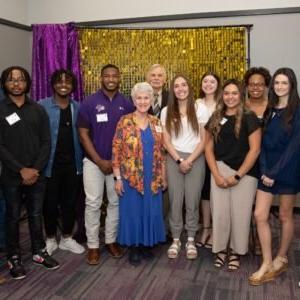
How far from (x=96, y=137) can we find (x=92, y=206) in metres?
0.57

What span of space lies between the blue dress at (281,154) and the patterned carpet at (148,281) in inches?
27.2

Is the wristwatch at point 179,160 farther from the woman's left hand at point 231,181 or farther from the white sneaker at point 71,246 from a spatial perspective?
the white sneaker at point 71,246

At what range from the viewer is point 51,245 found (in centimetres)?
324

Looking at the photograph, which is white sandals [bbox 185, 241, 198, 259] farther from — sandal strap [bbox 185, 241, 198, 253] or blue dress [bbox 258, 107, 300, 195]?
blue dress [bbox 258, 107, 300, 195]

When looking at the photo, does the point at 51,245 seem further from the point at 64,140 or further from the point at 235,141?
the point at 235,141

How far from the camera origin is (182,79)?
2982 mm

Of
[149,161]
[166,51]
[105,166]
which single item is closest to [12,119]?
[105,166]

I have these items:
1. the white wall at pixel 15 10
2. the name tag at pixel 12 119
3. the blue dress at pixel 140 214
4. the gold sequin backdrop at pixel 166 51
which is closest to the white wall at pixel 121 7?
the white wall at pixel 15 10

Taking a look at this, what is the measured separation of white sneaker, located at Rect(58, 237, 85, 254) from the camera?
10.7ft

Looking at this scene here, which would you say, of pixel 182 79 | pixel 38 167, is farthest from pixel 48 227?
pixel 182 79

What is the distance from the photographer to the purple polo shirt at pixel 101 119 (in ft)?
9.68

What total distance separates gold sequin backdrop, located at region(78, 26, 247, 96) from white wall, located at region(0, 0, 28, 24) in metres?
0.86

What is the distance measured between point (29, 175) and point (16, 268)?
727 mm

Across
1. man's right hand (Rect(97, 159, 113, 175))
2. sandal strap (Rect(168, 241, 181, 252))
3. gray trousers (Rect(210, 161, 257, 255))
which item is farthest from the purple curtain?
gray trousers (Rect(210, 161, 257, 255))
